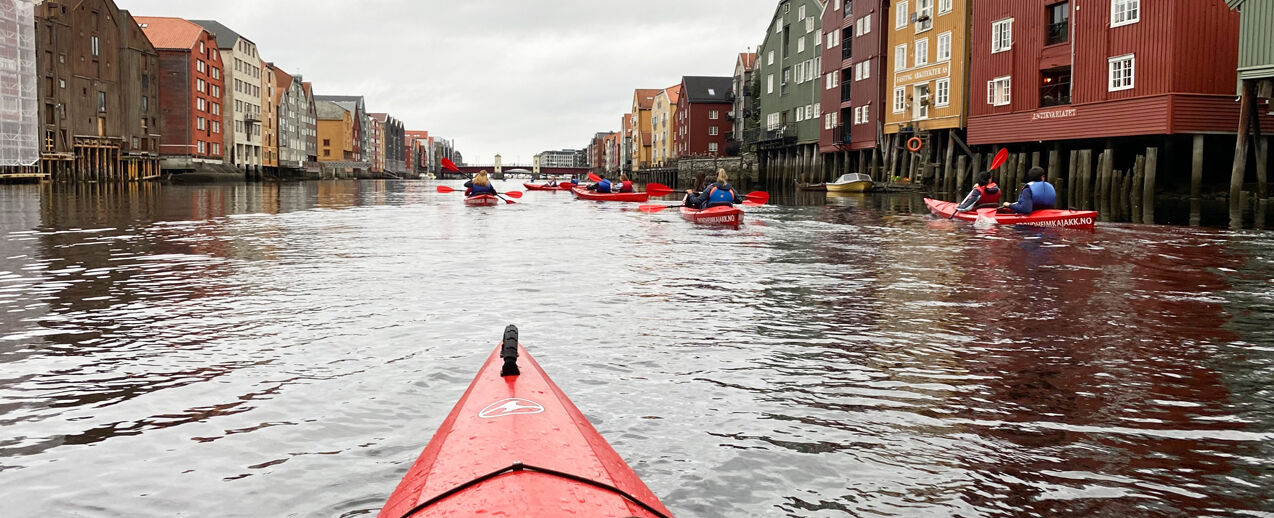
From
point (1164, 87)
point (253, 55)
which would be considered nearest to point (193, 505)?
point (1164, 87)

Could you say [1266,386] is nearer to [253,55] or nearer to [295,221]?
[295,221]

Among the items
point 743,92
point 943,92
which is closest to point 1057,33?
point 943,92

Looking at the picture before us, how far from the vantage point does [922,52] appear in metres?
47.9

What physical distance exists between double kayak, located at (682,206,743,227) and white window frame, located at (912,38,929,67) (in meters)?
27.0

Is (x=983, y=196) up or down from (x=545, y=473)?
up

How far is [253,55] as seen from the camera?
102 m

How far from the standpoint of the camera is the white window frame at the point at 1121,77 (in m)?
32.1

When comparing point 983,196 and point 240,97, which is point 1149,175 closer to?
point 983,196

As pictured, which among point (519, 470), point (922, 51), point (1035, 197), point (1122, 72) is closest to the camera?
point (519, 470)

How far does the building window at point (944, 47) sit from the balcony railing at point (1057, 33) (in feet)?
27.0

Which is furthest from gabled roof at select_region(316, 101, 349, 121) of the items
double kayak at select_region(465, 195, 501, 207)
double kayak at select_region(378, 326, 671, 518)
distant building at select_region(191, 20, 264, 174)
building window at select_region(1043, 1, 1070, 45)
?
double kayak at select_region(378, 326, 671, 518)

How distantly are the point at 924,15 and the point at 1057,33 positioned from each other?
1120 centimetres

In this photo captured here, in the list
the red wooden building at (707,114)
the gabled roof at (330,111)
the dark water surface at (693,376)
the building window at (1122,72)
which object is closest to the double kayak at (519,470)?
the dark water surface at (693,376)

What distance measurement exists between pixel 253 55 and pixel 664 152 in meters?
51.4
